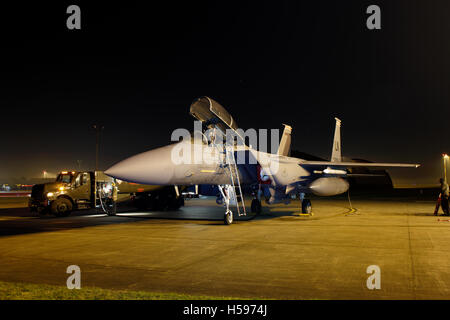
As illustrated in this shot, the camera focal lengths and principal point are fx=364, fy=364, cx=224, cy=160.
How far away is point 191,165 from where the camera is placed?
10.6 metres

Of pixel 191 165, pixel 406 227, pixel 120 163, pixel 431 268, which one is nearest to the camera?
pixel 431 268

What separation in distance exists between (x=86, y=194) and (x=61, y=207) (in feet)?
4.82

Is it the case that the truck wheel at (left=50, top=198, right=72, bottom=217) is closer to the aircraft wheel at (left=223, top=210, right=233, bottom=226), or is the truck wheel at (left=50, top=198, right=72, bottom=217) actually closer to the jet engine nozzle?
the aircraft wheel at (left=223, top=210, right=233, bottom=226)

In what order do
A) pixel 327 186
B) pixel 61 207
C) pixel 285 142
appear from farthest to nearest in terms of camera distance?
1. pixel 285 142
2. pixel 61 207
3. pixel 327 186

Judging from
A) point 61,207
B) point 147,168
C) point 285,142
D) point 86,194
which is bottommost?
point 61,207

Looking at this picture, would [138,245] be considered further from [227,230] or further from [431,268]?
[431,268]

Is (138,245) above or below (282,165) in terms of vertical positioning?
below

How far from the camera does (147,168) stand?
9.31 meters

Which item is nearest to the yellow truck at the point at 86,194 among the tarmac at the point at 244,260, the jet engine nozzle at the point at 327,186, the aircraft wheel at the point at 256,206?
the aircraft wheel at the point at 256,206

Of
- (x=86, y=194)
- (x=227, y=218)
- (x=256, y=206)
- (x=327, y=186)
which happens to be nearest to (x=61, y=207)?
(x=86, y=194)

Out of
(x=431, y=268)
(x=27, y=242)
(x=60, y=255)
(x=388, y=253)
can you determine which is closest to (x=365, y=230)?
(x=388, y=253)

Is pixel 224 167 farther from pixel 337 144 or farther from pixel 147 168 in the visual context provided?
pixel 337 144

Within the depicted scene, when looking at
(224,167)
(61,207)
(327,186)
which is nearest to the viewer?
(224,167)
